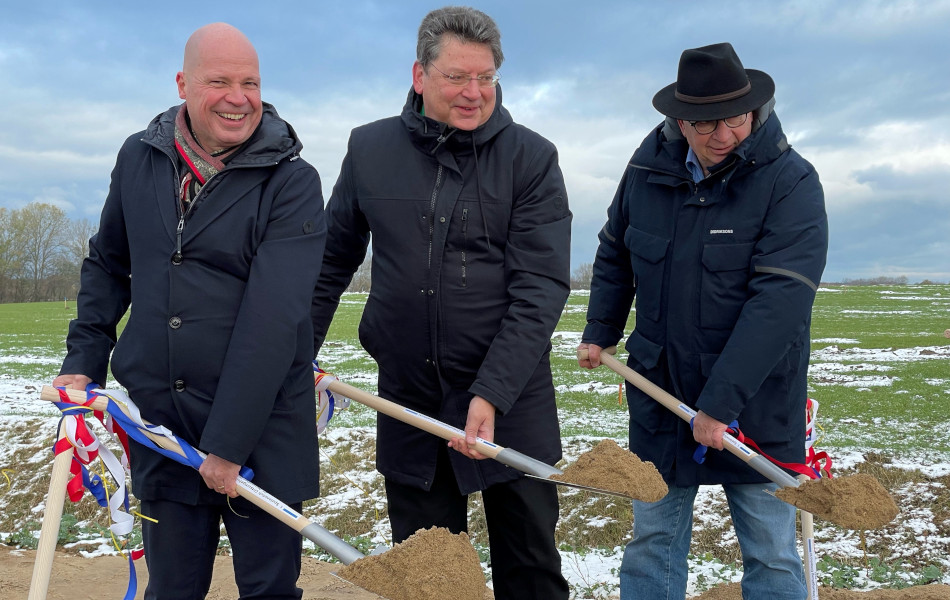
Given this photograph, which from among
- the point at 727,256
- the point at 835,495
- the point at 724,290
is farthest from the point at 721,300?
the point at 835,495

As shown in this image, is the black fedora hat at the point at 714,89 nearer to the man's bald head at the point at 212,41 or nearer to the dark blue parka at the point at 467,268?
the dark blue parka at the point at 467,268

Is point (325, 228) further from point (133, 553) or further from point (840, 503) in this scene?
point (840, 503)

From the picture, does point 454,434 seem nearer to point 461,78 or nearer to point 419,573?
point 419,573

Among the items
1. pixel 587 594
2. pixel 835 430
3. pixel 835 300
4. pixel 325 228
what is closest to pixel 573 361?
pixel 835 430

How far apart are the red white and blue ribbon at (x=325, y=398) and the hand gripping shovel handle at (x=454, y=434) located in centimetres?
21

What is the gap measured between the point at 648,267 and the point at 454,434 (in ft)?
3.64

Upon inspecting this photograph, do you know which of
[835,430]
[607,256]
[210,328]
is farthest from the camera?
[835,430]

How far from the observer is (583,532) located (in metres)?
5.93

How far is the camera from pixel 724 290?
122 inches

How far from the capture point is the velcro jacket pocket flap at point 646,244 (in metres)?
3.25

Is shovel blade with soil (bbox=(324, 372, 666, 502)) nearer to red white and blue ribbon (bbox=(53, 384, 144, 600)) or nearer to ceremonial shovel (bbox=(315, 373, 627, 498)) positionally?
ceremonial shovel (bbox=(315, 373, 627, 498))

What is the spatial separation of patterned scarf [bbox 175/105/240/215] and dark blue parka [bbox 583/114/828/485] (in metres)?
1.72

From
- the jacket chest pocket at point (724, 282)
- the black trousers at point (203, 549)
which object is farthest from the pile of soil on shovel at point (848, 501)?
the black trousers at point (203, 549)

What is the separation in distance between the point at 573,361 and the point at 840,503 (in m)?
13.9
